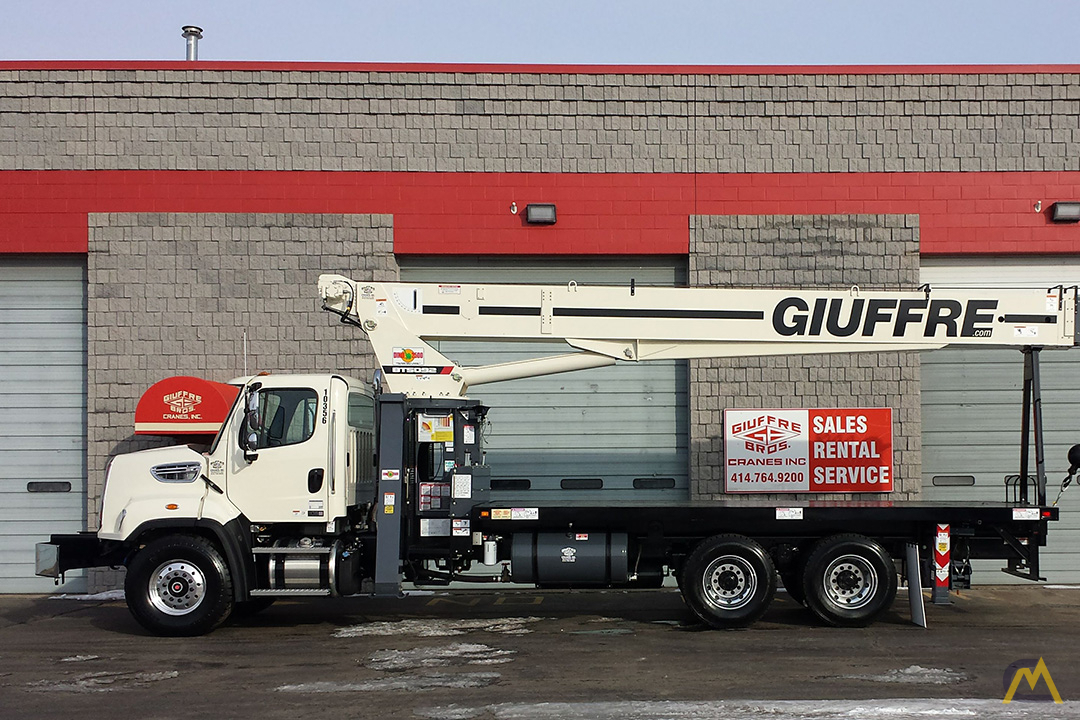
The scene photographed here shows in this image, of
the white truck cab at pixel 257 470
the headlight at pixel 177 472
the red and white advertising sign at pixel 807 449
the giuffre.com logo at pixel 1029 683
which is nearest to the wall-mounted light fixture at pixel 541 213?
the red and white advertising sign at pixel 807 449

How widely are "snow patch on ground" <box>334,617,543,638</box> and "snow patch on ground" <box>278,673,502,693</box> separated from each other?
2.05 metres

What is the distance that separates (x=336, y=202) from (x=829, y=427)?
8008mm

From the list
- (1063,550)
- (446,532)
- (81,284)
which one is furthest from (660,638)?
(81,284)

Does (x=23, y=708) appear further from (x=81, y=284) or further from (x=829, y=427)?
(x=829, y=427)

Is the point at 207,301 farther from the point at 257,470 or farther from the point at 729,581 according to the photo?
the point at 729,581

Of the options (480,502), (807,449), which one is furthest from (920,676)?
(807,449)

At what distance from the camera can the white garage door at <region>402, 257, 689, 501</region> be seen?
15477 millimetres

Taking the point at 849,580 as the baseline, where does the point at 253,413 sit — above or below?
above

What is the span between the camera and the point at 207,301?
1524 cm

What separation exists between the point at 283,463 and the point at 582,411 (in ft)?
18.3

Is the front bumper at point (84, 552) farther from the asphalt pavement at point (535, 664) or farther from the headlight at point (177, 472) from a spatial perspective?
the headlight at point (177, 472)

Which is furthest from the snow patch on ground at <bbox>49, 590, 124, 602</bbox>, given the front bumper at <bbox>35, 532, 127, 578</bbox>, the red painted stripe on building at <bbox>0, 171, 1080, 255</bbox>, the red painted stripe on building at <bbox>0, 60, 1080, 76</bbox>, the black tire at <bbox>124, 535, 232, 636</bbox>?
the red painted stripe on building at <bbox>0, 60, 1080, 76</bbox>

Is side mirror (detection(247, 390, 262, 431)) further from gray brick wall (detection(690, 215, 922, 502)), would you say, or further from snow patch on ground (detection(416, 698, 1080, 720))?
gray brick wall (detection(690, 215, 922, 502))

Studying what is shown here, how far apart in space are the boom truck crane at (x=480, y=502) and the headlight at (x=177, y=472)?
0.08 ft
